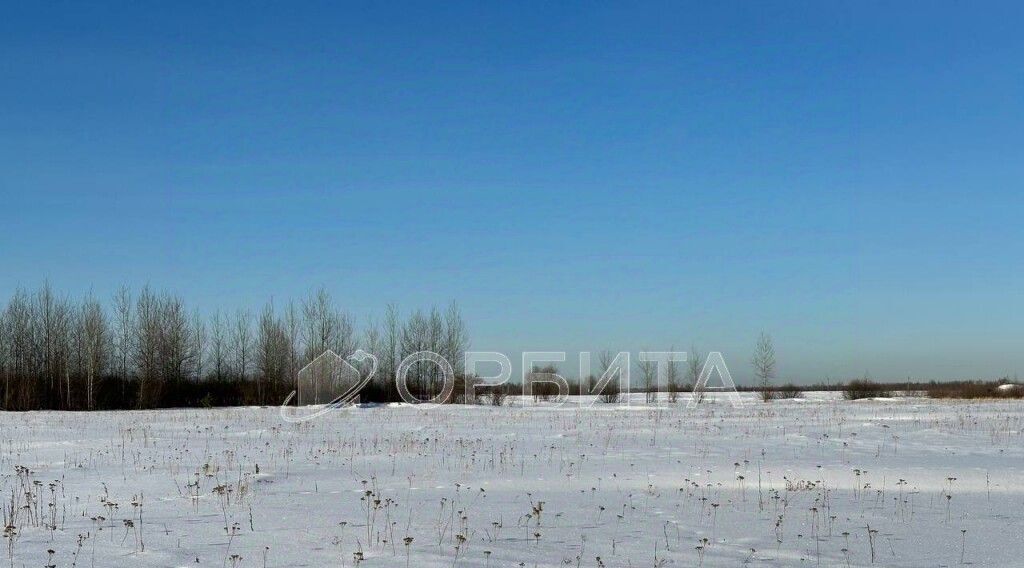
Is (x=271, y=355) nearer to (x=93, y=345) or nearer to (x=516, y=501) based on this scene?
(x=93, y=345)

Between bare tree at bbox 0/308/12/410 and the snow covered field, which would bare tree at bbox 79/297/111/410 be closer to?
bare tree at bbox 0/308/12/410

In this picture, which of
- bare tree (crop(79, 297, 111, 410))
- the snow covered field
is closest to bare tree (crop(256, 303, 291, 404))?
bare tree (crop(79, 297, 111, 410))

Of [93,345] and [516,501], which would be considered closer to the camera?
[516,501]

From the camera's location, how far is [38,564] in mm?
6535

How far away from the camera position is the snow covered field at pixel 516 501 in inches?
286

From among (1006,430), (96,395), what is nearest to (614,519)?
(1006,430)

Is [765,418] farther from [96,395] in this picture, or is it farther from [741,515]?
[96,395]

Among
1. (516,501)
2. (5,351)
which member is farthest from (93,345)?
(516,501)

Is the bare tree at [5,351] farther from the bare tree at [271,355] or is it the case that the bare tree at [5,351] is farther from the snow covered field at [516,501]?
the snow covered field at [516,501]

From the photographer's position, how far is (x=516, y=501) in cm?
1032

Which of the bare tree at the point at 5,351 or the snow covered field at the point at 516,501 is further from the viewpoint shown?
the bare tree at the point at 5,351

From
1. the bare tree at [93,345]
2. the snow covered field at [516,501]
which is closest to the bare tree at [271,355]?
the bare tree at [93,345]

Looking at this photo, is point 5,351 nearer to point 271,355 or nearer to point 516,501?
point 271,355

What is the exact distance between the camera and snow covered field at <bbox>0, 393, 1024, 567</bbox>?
23.9ft
